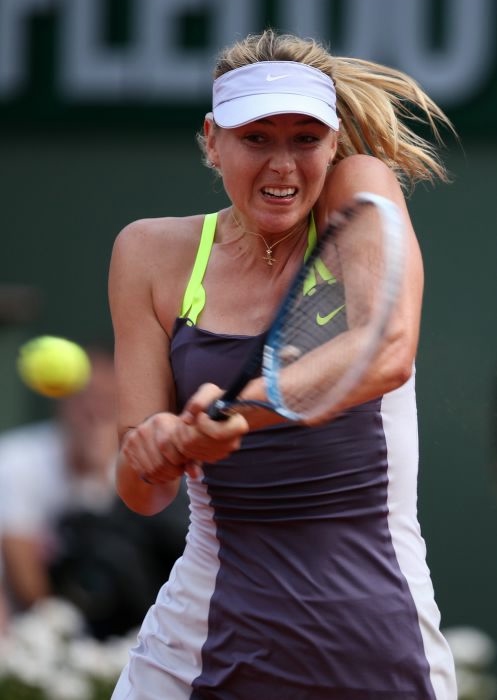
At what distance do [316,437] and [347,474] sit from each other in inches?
3.2

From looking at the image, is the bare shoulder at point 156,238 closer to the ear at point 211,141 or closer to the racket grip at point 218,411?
the ear at point 211,141

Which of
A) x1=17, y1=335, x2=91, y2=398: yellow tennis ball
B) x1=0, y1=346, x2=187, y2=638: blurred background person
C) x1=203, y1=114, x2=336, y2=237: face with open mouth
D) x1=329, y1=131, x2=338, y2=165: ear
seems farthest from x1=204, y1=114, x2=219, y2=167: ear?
x1=0, y1=346, x2=187, y2=638: blurred background person

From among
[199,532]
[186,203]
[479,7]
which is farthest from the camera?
[186,203]

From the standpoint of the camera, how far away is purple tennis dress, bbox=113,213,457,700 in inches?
99.5

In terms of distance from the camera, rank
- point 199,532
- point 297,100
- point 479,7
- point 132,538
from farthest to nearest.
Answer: point 479,7, point 132,538, point 199,532, point 297,100

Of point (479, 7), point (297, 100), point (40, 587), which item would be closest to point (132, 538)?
point (40, 587)

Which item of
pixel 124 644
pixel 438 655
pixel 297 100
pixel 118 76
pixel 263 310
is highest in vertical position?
pixel 118 76

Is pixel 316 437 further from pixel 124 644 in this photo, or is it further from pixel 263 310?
pixel 124 644

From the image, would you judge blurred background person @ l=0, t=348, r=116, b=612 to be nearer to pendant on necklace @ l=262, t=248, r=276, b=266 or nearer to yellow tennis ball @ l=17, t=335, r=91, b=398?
yellow tennis ball @ l=17, t=335, r=91, b=398

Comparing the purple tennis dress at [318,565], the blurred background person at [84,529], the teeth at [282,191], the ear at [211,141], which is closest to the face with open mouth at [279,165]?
the teeth at [282,191]

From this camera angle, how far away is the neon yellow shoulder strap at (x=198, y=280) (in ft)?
8.72

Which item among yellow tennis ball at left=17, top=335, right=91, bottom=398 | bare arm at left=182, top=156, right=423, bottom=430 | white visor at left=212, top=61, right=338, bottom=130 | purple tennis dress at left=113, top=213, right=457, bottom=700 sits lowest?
purple tennis dress at left=113, top=213, right=457, bottom=700

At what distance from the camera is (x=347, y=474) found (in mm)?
2543

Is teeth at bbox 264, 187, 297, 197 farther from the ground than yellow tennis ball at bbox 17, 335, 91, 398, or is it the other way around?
teeth at bbox 264, 187, 297, 197
